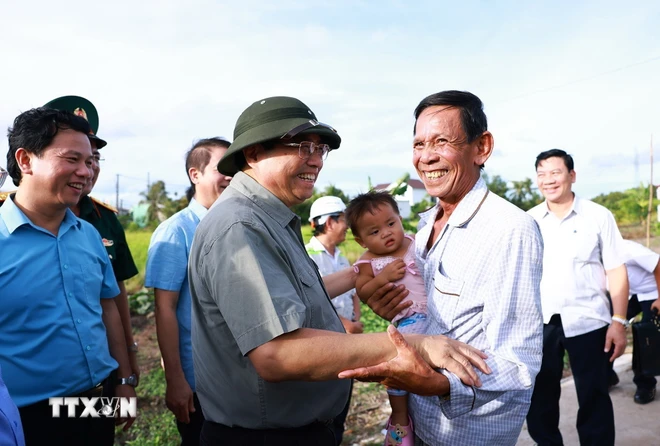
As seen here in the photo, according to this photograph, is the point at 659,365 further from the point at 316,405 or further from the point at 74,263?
the point at 74,263

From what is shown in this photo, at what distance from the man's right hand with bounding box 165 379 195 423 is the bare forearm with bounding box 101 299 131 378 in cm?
30

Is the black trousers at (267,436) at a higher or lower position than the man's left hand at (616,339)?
higher

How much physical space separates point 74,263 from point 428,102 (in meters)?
2.10

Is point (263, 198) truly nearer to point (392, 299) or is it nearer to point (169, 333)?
point (392, 299)

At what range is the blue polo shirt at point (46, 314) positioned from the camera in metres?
2.48

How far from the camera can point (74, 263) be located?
9.11 ft

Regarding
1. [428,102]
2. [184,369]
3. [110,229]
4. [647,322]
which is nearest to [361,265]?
[428,102]

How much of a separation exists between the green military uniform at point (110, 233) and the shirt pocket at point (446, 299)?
7.66 ft

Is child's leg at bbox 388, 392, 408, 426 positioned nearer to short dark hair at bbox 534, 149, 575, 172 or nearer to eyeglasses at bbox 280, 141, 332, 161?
eyeglasses at bbox 280, 141, 332, 161

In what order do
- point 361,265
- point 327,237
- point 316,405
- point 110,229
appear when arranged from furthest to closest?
point 327,237, point 110,229, point 361,265, point 316,405

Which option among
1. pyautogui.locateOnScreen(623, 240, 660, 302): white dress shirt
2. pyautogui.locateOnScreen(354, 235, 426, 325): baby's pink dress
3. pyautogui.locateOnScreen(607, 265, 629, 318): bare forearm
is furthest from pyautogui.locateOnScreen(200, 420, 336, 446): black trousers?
pyautogui.locateOnScreen(623, 240, 660, 302): white dress shirt

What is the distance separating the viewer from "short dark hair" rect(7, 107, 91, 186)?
2715 millimetres

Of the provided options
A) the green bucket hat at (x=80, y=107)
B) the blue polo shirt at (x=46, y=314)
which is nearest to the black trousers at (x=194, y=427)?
the blue polo shirt at (x=46, y=314)

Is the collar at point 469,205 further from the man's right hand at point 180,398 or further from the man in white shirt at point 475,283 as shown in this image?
the man's right hand at point 180,398
